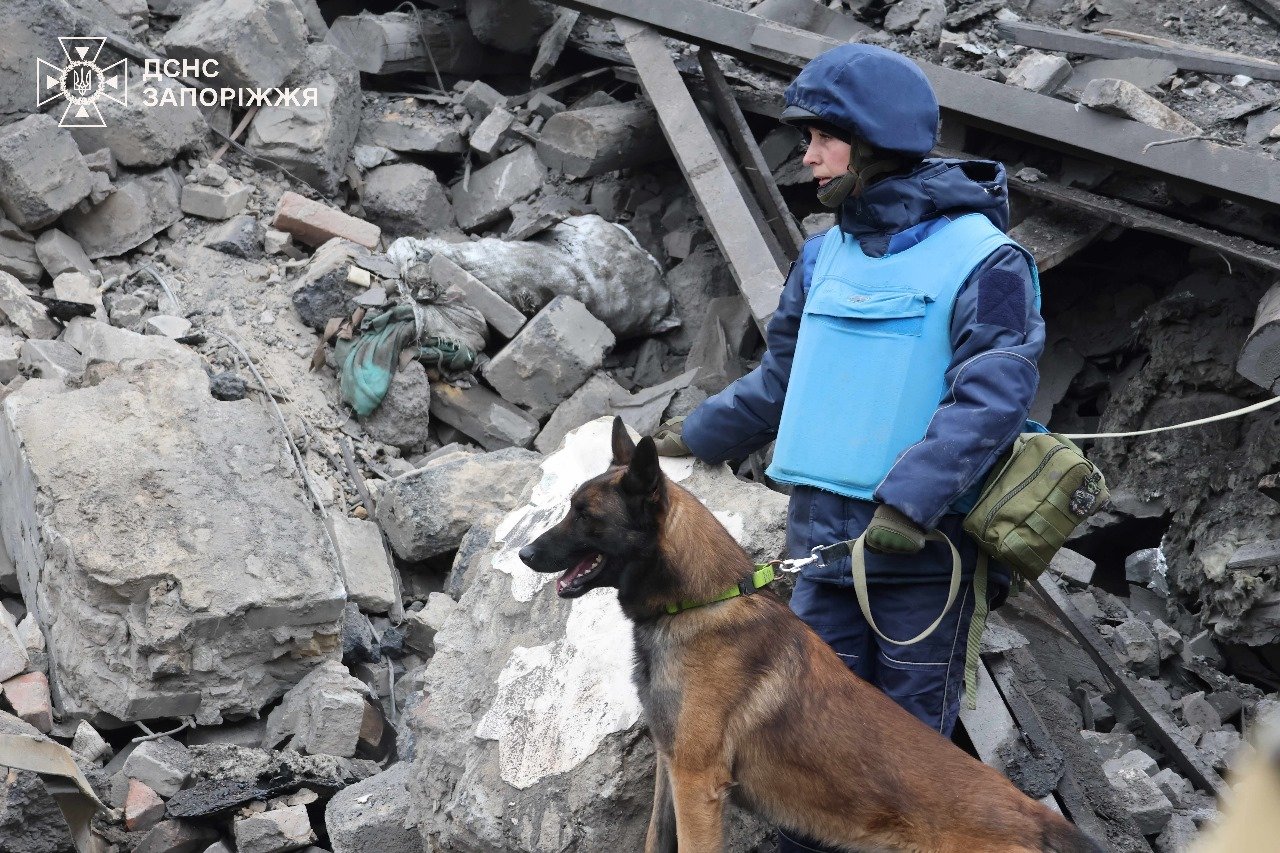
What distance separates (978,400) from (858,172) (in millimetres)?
753

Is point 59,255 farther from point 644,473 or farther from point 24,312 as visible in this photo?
point 644,473

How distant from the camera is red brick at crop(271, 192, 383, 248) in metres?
8.19

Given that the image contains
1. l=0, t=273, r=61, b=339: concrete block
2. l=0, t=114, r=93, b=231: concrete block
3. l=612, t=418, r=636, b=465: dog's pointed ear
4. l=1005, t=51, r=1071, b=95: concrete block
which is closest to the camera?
l=612, t=418, r=636, b=465: dog's pointed ear

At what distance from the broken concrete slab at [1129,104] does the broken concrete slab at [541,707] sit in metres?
3.08

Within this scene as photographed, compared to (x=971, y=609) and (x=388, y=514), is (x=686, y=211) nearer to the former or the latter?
(x=388, y=514)

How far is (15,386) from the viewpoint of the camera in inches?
250

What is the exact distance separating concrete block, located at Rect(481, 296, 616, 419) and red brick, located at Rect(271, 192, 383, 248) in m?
1.53

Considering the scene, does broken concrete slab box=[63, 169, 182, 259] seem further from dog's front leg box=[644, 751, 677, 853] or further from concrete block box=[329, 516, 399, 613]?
dog's front leg box=[644, 751, 677, 853]

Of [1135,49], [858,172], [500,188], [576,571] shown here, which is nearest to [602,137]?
[500,188]

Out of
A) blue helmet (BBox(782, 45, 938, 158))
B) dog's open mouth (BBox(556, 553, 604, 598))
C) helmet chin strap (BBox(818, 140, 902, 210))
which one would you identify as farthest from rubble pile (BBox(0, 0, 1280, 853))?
blue helmet (BBox(782, 45, 938, 158))

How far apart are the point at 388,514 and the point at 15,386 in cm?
221

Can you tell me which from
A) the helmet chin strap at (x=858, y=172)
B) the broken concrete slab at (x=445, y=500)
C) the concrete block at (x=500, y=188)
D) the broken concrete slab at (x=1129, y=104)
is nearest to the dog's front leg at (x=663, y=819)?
the helmet chin strap at (x=858, y=172)

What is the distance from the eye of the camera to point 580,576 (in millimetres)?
3180

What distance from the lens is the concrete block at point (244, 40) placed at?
8.69 meters
